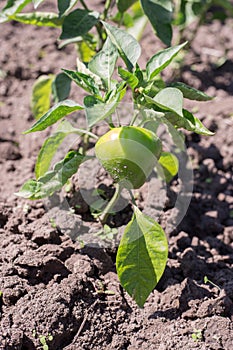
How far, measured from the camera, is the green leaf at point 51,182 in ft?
5.65

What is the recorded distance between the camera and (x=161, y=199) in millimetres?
2174

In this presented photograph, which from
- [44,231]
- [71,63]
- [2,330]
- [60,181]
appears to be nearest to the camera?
[2,330]

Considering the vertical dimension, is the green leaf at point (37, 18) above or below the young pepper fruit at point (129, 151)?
above

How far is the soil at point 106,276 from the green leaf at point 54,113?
1.52 ft

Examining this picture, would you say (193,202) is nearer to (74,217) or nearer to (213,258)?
(213,258)

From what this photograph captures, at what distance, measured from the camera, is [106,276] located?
188cm

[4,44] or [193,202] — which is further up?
[4,44]

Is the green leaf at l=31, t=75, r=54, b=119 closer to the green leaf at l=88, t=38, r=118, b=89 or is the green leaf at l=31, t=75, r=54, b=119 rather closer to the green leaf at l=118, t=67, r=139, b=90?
the green leaf at l=88, t=38, r=118, b=89

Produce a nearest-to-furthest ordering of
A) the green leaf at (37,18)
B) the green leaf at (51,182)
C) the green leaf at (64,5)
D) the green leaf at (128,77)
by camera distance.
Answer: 1. the green leaf at (128,77)
2. the green leaf at (51,182)
3. the green leaf at (64,5)
4. the green leaf at (37,18)

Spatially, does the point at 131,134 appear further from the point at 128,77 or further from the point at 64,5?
the point at 64,5

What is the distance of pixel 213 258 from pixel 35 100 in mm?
1027

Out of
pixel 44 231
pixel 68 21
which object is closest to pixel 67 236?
pixel 44 231

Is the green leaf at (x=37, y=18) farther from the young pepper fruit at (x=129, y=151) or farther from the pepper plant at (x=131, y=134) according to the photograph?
the young pepper fruit at (x=129, y=151)

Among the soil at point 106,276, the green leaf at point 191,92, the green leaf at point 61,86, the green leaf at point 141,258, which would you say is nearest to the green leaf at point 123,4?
the green leaf at point 61,86
